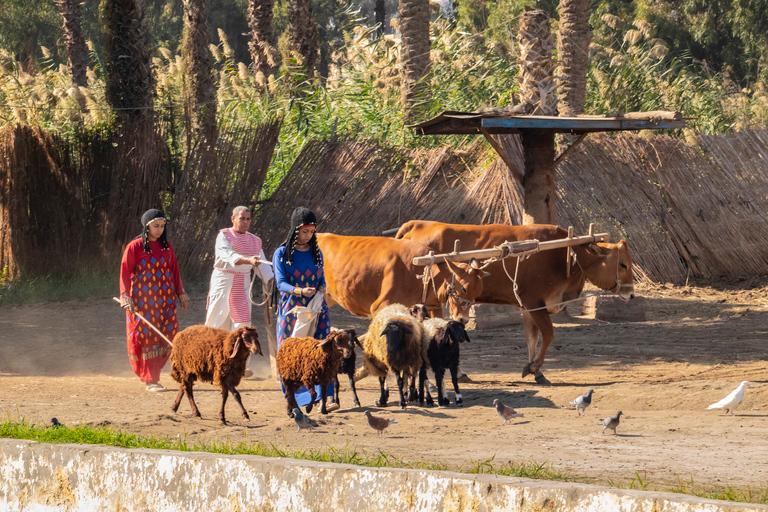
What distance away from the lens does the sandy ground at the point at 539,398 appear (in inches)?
216

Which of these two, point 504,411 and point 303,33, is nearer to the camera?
point 504,411

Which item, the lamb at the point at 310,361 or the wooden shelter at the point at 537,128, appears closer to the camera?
the lamb at the point at 310,361

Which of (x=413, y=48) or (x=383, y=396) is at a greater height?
(x=413, y=48)

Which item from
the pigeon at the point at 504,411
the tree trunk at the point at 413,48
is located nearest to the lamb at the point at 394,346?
the pigeon at the point at 504,411

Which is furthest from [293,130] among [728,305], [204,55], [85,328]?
[728,305]

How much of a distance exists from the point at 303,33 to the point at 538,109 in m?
8.49

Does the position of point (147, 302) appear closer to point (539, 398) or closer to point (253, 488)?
point (539, 398)

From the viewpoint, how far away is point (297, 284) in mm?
7664

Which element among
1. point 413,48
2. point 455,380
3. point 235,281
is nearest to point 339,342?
point 455,380

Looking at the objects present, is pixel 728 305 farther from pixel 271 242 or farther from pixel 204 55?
pixel 204 55

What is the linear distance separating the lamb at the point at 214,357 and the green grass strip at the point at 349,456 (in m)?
0.76

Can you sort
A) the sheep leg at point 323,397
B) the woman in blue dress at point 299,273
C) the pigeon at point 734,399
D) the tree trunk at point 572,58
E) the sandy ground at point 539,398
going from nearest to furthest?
1. the sandy ground at point 539,398
2. the pigeon at point 734,399
3. the sheep leg at point 323,397
4. the woman in blue dress at point 299,273
5. the tree trunk at point 572,58

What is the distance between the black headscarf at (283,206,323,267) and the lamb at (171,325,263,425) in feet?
3.09

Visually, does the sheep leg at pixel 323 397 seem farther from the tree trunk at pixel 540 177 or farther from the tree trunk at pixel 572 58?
the tree trunk at pixel 572 58
